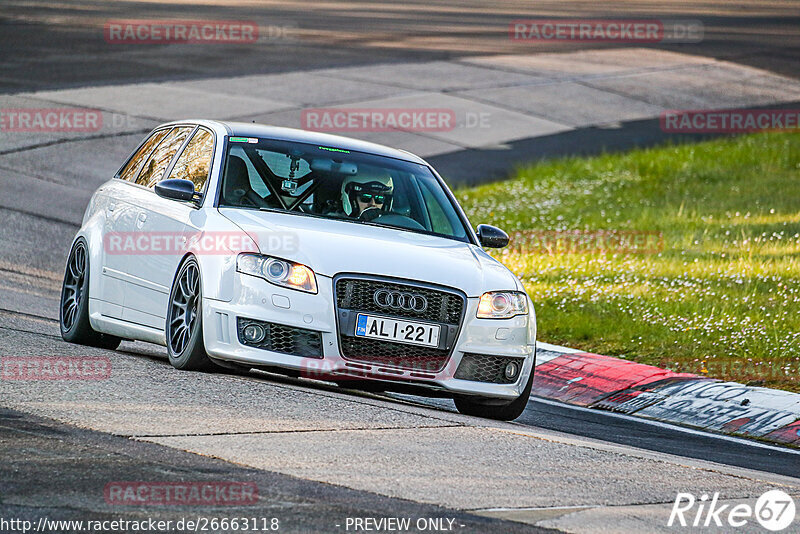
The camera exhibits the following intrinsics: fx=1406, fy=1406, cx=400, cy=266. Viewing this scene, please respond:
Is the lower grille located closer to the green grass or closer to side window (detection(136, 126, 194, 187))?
side window (detection(136, 126, 194, 187))

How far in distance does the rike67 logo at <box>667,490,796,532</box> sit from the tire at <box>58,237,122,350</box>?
185 inches

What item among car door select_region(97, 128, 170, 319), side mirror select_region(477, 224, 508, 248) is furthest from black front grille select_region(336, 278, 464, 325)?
car door select_region(97, 128, 170, 319)

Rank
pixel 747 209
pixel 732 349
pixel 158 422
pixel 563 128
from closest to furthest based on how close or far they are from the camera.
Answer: pixel 158 422
pixel 732 349
pixel 747 209
pixel 563 128

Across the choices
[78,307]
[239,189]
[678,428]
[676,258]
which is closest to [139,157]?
[78,307]

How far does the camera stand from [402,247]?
845 cm

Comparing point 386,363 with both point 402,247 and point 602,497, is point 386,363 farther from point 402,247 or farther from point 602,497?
point 602,497

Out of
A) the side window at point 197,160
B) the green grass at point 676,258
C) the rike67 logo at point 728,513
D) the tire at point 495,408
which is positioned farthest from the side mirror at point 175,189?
the green grass at point 676,258

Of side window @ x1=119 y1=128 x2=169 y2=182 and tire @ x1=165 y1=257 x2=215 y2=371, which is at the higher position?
side window @ x1=119 y1=128 x2=169 y2=182

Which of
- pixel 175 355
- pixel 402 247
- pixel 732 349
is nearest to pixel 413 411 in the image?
pixel 402 247

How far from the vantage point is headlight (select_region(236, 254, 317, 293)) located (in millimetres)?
7996

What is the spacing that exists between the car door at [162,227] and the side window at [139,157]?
391 mm

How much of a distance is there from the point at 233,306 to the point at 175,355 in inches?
28.8

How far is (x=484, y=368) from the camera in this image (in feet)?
27.5

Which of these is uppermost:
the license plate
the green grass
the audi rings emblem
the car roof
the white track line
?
the car roof
